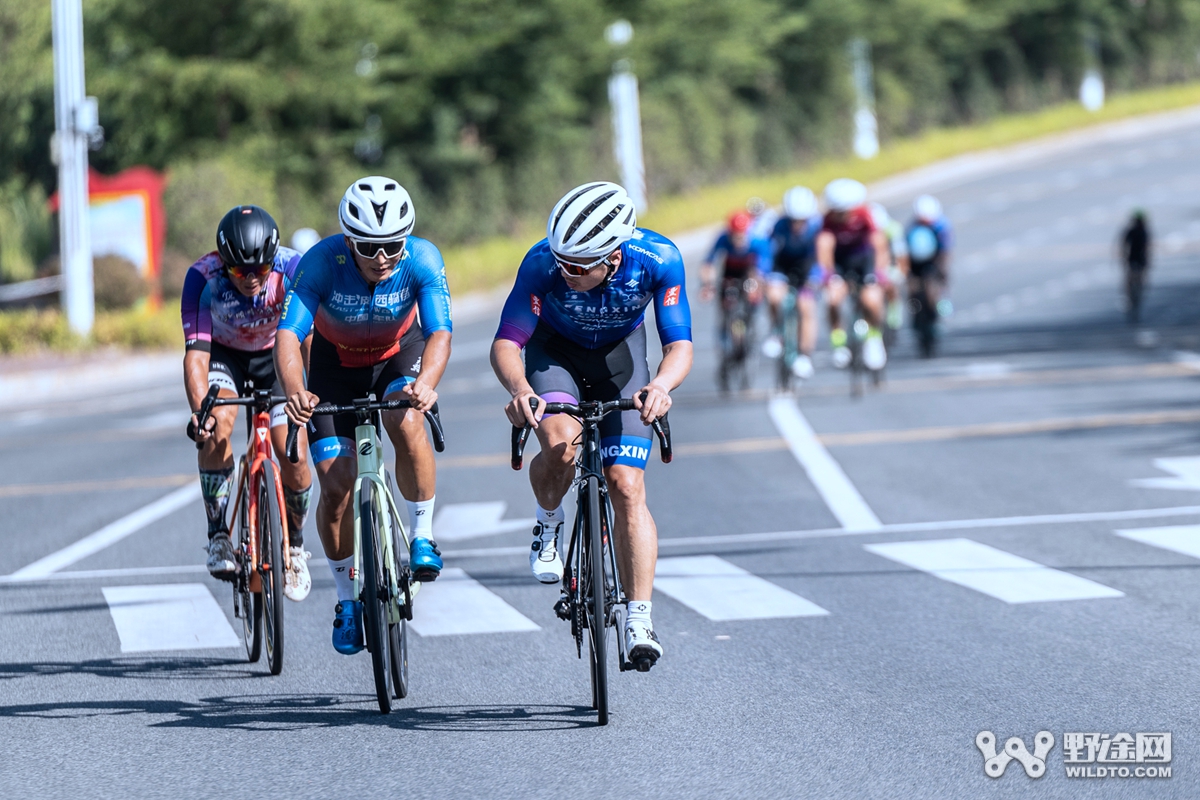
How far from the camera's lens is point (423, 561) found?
287 inches

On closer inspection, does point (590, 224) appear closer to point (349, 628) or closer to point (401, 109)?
point (349, 628)

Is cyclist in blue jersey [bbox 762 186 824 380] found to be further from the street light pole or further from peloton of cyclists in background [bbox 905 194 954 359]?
the street light pole

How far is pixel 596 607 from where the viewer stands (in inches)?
263

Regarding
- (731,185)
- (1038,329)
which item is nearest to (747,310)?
(1038,329)

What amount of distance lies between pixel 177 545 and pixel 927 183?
57.3 metres

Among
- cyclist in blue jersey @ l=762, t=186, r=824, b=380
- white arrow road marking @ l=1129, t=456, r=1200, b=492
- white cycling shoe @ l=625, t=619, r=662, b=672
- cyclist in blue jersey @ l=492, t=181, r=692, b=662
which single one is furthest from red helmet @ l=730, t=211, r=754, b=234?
white cycling shoe @ l=625, t=619, r=662, b=672

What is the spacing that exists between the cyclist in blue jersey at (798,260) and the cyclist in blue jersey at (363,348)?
39.3 feet

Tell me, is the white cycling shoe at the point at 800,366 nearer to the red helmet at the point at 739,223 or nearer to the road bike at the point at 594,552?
the red helmet at the point at 739,223

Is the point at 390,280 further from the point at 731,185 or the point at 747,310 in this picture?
the point at 731,185

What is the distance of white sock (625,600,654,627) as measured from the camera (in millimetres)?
6844

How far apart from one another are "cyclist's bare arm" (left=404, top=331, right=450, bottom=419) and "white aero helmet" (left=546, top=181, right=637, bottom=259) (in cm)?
63

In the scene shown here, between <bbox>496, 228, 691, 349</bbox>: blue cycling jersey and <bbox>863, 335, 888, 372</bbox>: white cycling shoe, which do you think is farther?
<bbox>863, 335, 888, 372</bbox>: white cycling shoe

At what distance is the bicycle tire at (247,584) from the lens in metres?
8.05

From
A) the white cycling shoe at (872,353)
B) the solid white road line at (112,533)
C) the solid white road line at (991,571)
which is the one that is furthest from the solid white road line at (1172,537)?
the white cycling shoe at (872,353)
